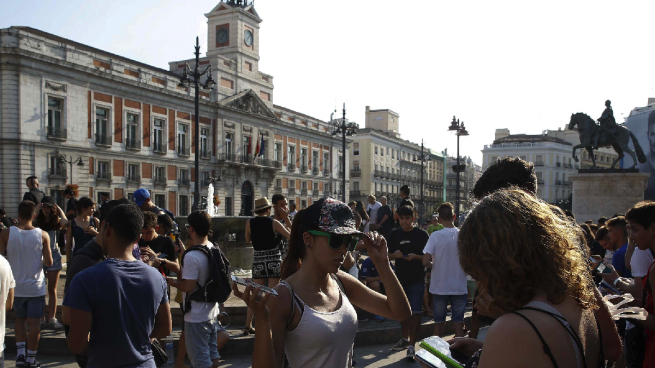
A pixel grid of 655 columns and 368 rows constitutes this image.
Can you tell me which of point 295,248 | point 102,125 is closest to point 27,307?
point 295,248

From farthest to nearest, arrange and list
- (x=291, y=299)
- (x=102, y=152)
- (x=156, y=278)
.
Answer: (x=102, y=152) < (x=156, y=278) < (x=291, y=299)

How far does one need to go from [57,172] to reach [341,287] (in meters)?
32.3

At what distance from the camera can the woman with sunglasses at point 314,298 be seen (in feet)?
7.21

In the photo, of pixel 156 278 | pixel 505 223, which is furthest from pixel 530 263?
pixel 156 278

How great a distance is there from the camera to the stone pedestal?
18.1 metres

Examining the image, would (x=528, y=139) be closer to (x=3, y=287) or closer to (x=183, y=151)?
(x=183, y=151)

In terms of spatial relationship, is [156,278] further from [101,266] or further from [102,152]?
[102,152]

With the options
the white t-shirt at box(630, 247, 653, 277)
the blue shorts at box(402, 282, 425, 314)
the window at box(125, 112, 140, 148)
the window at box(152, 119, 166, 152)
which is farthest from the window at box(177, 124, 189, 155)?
the white t-shirt at box(630, 247, 653, 277)

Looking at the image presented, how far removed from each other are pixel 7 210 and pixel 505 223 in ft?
108

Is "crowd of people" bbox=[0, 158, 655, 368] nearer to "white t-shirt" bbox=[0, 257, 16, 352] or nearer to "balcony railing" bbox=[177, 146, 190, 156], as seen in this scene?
"white t-shirt" bbox=[0, 257, 16, 352]

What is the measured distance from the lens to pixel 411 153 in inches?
3214

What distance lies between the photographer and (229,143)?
45.6 m

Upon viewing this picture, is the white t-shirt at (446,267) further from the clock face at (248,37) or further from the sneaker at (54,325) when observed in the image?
the clock face at (248,37)

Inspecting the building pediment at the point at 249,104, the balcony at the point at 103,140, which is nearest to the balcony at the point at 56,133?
the balcony at the point at 103,140
